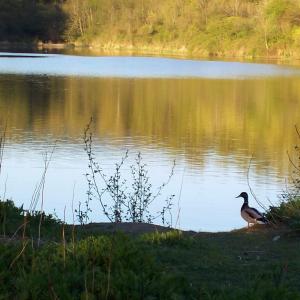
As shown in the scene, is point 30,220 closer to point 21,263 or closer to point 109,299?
point 21,263

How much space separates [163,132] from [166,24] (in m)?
55.5

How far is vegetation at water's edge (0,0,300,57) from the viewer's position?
62.1 meters

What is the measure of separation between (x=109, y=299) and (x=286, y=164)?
A: 10.8m

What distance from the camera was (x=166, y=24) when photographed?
73.3 meters

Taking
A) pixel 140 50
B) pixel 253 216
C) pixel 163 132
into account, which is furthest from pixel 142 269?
pixel 140 50

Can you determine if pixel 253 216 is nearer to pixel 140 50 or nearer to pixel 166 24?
pixel 166 24

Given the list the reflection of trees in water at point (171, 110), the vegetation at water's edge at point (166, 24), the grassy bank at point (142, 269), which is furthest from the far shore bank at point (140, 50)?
the grassy bank at point (142, 269)

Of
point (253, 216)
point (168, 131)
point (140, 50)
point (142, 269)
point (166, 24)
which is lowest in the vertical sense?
point (140, 50)

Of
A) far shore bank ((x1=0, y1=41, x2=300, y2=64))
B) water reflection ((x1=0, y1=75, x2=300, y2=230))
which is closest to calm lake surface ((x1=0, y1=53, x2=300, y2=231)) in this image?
water reflection ((x1=0, y1=75, x2=300, y2=230))

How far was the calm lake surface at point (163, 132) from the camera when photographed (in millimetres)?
11805

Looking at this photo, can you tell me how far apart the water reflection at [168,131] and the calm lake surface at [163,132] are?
21 mm

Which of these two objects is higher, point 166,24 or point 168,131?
point 166,24

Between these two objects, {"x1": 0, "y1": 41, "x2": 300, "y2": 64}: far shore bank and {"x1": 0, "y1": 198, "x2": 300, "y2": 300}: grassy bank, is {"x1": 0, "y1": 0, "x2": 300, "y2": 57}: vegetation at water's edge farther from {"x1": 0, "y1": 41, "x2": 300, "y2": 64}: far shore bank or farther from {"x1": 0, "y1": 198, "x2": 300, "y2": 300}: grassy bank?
{"x1": 0, "y1": 198, "x2": 300, "y2": 300}: grassy bank

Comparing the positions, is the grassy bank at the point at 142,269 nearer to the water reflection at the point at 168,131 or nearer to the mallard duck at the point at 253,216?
the mallard duck at the point at 253,216
